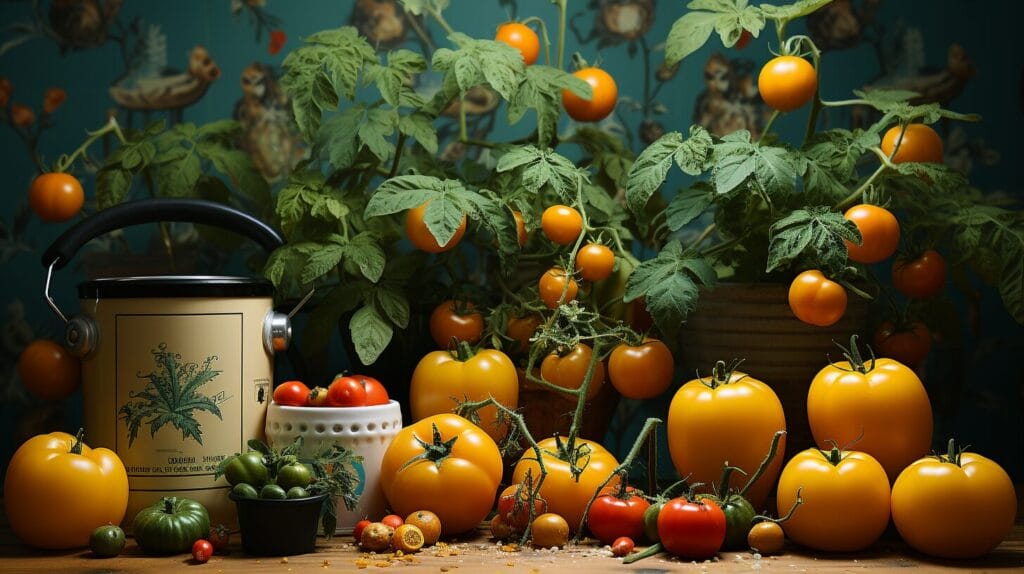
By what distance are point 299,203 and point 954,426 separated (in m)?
1.14

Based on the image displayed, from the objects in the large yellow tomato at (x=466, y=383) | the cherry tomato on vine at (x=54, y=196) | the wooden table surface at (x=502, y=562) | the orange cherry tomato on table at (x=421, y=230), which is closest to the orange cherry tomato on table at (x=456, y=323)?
the large yellow tomato at (x=466, y=383)

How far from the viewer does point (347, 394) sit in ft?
4.74

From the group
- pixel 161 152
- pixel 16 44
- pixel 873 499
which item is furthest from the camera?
pixel 16 44

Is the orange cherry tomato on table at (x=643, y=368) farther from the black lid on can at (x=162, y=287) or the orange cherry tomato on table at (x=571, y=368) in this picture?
the black lid on can at (x=162, y=287)

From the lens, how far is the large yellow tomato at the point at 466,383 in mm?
1571

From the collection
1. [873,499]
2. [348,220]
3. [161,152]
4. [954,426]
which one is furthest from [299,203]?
[954,426]

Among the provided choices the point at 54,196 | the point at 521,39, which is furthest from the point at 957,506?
the point at 54,196

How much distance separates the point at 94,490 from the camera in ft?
4.40

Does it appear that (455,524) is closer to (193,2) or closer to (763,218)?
(763,218)

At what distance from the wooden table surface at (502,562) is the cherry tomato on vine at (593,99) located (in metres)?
0.67

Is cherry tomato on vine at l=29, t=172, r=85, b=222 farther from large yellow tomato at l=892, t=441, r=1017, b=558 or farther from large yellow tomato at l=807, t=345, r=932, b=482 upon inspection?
large yellow tomato at l=892, t=441, r=1017, b=558

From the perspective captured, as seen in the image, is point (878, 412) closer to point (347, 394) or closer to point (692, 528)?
point (692, 528)

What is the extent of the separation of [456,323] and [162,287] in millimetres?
433

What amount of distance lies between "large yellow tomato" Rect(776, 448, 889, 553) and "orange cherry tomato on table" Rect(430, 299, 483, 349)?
51 centimetres
